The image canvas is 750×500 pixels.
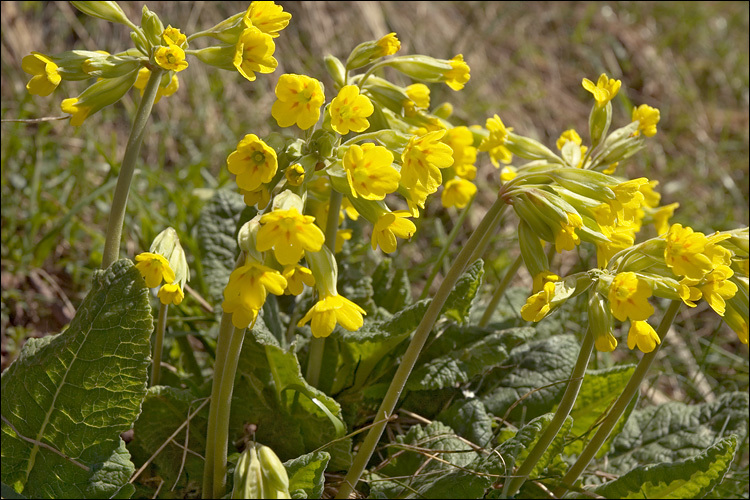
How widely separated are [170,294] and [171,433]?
56cm

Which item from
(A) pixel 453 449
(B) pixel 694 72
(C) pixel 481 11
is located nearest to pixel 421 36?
(C) pixel 481 11

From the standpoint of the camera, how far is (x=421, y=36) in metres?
5.27

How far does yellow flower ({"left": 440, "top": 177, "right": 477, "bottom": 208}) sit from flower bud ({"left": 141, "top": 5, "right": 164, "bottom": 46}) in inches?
40.8

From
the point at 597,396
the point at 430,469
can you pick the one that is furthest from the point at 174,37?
the point at 597,396

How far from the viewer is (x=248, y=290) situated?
1622 mm

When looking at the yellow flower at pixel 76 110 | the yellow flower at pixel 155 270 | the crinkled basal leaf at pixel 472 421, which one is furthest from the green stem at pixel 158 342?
the crinkled basal leaf at pixel 472 421

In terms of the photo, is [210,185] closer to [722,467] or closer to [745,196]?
[722,467]

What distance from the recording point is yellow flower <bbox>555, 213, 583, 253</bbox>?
180 cm

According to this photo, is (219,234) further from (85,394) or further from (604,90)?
(604,90)

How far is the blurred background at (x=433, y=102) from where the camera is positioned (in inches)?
132

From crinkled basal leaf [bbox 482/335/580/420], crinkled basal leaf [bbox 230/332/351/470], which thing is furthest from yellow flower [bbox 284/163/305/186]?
crinkled basal leaf [bbox 482/335/580/420]

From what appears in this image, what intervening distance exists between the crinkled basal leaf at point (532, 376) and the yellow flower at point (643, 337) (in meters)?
0.78

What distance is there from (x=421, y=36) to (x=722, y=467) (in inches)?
150

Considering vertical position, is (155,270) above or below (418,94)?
below
